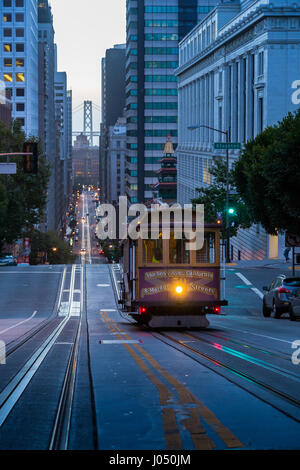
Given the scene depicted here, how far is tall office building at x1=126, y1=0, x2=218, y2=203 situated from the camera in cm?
15512

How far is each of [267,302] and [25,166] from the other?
11.3 meters

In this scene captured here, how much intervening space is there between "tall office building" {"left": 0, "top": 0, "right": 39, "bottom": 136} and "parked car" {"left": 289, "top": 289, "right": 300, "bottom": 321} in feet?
379

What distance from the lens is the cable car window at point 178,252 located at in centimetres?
2161

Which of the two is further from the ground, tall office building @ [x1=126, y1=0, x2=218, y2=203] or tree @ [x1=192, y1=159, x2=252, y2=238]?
tall office building @ [x1=126, y1=0, x2=218, y2=203]

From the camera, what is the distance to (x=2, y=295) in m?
43.0

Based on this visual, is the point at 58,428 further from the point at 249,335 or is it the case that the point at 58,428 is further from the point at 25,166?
the point at 25,166

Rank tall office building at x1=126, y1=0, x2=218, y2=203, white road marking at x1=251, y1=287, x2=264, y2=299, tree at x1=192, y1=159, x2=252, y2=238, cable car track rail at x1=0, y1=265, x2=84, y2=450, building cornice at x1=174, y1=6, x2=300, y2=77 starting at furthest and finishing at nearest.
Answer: tall office building at x1=126, y1=0, x2=218, y2=203
building cornice at x1=174, y1=6, x2=300, y2=77
tree at x1=192, y1=159, x2=252, y2=238
white road marking at x1=251, y1=287, x2=264, y2=299
cable car track rail at x1=0, y1=265, x2=84, y2=450

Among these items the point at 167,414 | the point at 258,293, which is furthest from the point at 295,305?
the point at 167,414

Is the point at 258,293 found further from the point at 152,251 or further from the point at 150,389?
the point at 150,389

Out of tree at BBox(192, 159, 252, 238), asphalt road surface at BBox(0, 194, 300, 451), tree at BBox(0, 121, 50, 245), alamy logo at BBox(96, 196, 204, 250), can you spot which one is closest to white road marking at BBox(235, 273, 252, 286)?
tree at BBox(192, 159, 252, 238)

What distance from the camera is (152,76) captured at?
157m

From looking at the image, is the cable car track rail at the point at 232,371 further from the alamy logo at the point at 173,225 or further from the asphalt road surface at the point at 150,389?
the alamy logo at the point at 173,225

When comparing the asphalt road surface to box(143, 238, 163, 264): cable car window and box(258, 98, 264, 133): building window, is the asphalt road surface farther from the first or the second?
box(258, 98, 264, 133): building window

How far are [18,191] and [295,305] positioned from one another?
49214mm
